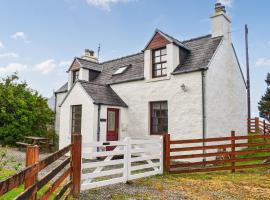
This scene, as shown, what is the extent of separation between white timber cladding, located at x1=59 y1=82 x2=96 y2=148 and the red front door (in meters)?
1.20

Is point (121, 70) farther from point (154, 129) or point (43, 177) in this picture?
point (43, 177)

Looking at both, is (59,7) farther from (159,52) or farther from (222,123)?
(222,123)

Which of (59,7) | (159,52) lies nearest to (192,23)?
(159,52)

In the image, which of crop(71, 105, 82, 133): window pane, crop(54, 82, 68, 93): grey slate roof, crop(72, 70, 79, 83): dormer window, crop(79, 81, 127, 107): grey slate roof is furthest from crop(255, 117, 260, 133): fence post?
crop(54, 82, 68, 93): grey slate roof

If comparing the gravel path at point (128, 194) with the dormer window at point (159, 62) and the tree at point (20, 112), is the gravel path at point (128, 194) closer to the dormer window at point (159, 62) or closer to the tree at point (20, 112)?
the dormer window at point (159, 62)

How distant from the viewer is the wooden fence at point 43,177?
2552 mm

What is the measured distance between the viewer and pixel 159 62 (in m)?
14.4

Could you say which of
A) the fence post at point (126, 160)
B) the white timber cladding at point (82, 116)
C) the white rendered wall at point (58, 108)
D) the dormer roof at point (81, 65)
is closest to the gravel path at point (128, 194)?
the fence post at point (126, 160)

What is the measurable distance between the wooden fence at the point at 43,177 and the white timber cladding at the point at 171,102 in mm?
7536

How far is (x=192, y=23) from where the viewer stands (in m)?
14.7

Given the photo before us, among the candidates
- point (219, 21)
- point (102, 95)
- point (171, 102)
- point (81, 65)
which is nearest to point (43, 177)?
point (171, 102)

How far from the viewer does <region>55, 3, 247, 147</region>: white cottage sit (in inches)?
499

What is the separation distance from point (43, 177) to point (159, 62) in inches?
452

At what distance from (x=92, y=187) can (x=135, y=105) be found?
8.74m
